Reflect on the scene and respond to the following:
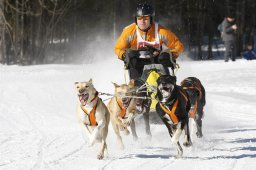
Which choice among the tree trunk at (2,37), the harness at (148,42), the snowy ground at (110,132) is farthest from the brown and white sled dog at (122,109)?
the tree trunk at (2,37)

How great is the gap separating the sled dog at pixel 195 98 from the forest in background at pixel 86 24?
62.2 feet

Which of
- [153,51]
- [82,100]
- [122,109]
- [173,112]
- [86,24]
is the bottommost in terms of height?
[122,109]

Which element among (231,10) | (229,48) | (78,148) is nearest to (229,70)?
(229,48)

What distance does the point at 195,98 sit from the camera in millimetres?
9320

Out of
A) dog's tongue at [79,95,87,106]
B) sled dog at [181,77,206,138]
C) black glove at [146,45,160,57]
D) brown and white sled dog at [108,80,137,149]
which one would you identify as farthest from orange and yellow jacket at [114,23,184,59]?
dog's tongue at [79,95,87,106]

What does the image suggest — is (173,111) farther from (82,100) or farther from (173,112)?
(82,100)

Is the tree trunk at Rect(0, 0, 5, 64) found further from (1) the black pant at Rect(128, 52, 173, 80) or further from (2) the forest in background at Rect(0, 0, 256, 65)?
(1) the black pant at Rect(128, 52, 173, 80)

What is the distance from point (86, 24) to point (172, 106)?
33.7 m

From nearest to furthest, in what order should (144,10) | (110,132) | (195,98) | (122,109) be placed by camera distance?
1. (122,109)
2. (195,98)
3. (144,10)
4. (110,132)

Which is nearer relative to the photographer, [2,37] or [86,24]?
[2,37]

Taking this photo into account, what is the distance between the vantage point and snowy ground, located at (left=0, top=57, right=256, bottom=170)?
7562 mm

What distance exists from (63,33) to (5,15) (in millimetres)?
13794

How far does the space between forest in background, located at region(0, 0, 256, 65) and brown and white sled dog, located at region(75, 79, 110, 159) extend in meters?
20.3

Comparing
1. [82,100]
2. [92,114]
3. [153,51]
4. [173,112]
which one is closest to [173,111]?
[173,112]
